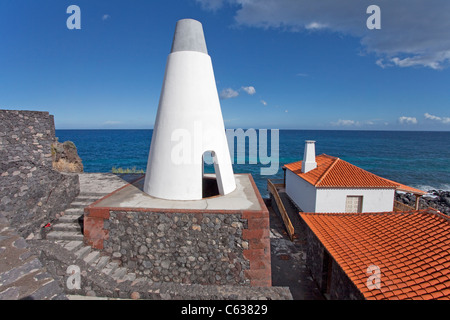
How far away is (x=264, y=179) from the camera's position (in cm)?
3384

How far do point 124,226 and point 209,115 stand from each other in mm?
4043

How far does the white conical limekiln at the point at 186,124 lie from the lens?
705 cm

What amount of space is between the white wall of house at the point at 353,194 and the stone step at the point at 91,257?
10.4 metres

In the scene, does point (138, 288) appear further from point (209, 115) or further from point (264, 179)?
point (264, 179)

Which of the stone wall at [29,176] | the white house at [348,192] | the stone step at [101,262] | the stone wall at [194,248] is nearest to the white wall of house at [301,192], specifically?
the white house at [348,192]

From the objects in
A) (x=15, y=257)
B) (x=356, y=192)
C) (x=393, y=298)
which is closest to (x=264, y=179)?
(x=356, y=192)

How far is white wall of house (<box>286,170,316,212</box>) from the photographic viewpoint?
1288cm

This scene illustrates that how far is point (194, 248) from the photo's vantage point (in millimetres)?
5984

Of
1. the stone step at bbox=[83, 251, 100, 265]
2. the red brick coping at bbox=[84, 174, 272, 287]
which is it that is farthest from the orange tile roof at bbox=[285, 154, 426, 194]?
the stone step at bbox=[83, 251, 100, 265]

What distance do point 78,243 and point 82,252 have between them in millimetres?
383

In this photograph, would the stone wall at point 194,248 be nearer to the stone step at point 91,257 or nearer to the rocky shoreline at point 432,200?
the stone step at point 91,257

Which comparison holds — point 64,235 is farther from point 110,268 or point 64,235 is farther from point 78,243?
point 110,268

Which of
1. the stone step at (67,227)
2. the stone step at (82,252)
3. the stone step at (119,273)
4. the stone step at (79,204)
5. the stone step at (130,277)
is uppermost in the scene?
the stone step at (79,204)

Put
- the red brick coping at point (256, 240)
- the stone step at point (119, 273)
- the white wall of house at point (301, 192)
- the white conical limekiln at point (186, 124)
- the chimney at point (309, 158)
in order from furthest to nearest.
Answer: the chimney at point (309, 158), the white wall of house at point (301, 192), the white conical limekiln at point (186, 124), the red brick coping at point (256, 240), the stone step at point (119, 273)
